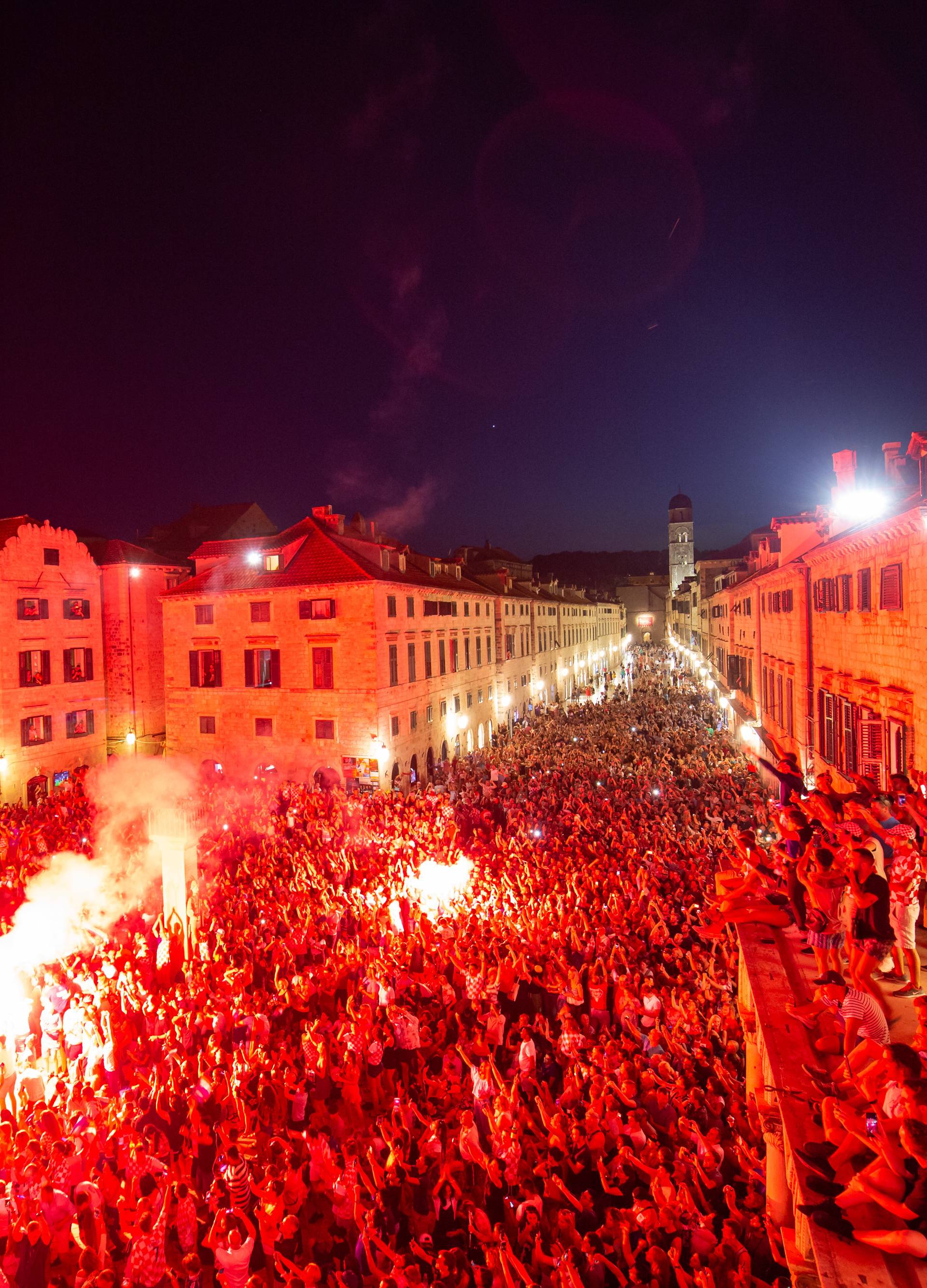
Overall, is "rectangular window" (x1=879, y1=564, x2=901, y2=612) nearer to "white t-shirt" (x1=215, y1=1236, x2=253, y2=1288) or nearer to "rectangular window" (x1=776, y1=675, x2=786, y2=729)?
"rectangular window" (x1=776, y1=675, x2=786, y2=729)

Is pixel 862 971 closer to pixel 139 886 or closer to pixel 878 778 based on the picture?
pixel 878 778

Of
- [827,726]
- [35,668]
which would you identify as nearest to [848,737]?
[827,726]

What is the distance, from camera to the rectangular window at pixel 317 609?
82.1 feet

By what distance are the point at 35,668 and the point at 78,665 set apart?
2.23 metres

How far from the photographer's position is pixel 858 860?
6031mm

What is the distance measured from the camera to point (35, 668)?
26125mm

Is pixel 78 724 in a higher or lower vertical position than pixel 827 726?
lower

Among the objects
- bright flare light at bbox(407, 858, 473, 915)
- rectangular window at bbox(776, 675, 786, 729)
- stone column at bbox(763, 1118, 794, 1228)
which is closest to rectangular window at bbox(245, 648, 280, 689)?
bright flare light at bbox(407, 858, 473, 915)

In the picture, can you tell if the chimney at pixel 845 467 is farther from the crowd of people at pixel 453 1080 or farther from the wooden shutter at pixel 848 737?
the crowd of people at pixel 453 1080

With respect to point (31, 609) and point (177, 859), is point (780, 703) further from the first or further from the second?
point (31, 609)

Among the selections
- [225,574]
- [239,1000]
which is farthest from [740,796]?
[225,574]

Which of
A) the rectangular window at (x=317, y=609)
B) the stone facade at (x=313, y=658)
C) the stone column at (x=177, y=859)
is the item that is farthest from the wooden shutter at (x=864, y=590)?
the rectangular window at (x=317, y=609)

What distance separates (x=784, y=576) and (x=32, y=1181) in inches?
799

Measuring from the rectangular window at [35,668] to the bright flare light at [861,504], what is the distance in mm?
28282
